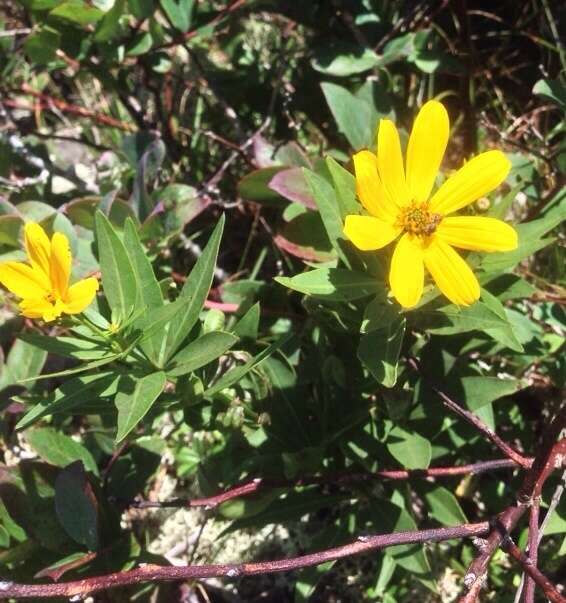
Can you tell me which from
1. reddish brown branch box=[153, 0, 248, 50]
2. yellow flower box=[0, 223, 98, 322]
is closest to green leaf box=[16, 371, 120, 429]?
yellow flower box=[0, 223, 98, 322]

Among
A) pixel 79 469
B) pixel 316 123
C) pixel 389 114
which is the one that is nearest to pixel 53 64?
pixel 316 123

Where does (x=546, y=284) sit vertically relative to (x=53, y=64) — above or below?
below

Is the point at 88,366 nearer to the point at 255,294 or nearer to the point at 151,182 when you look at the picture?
the point at 255,294

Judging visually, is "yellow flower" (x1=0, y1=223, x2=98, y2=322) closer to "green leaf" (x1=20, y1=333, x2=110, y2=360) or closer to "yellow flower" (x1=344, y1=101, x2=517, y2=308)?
"green leaf" (x1=20, y1=333, x2=110, y2=360)

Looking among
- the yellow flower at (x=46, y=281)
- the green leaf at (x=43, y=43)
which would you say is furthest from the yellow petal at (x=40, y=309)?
the green leaf at (x=43, y=43)

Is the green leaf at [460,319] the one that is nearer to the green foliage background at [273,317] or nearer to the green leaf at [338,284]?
the green foliage background at [273,317]

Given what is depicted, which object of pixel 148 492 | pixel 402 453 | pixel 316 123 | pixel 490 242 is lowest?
pixel 148 492
